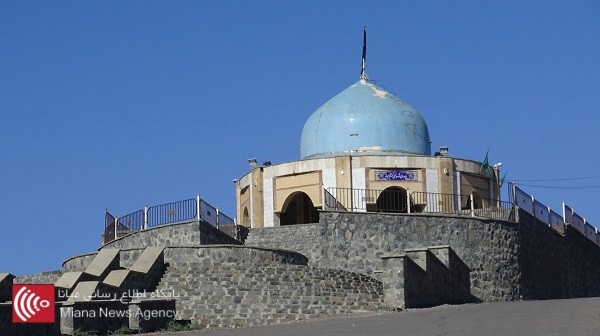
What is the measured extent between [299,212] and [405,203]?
4540mm

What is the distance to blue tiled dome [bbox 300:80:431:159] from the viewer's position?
4009 cm

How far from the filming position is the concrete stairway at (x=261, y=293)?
90.3 feet

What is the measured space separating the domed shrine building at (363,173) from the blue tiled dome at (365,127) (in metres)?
0.03

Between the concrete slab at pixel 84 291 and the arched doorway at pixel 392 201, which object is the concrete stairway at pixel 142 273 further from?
the arched doorway at pixel 392 201

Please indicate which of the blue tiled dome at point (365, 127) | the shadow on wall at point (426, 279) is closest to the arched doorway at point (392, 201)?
the blue tiled dome at point (365, 127)

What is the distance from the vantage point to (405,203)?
1538 inches

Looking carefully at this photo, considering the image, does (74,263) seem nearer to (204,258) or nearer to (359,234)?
(204,258)

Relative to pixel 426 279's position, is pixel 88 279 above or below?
above

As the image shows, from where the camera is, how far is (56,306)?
23297mm

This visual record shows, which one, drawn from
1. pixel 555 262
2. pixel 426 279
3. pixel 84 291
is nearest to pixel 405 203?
pixel 555 262

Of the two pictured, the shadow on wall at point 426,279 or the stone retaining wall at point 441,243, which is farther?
the stone retaining wall at point 441,243

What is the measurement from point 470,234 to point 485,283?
1.56m

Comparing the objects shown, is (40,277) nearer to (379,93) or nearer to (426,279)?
(426,279)

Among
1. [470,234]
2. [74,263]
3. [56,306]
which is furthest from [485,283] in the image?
[56,306]
